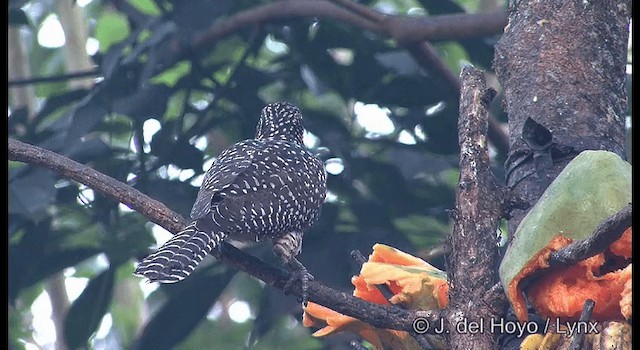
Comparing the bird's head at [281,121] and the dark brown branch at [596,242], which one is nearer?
the dark brown branch at [596,242]

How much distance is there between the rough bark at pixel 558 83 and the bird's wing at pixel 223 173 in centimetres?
107

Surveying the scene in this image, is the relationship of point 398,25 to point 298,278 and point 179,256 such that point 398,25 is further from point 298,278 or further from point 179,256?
point 179,256

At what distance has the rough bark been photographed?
301cm

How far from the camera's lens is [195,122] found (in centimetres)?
481

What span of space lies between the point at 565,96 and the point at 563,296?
985mm

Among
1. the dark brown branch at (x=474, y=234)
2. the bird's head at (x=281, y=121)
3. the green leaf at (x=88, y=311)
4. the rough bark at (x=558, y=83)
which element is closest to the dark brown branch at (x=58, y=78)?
the bird's head at (x=281, y=121)

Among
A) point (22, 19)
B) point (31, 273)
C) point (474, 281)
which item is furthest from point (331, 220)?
point (474, 281)

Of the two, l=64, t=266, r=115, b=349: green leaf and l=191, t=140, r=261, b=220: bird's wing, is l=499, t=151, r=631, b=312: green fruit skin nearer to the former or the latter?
l=191, t=140, r=261, b=220: bird's wing

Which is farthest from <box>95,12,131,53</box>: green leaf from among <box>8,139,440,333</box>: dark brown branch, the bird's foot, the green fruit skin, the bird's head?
the green fruit skin

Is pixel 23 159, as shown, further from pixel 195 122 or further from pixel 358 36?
pixel 358 36

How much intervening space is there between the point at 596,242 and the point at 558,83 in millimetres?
1180

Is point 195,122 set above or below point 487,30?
below

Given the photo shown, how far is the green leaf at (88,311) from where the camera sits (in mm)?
4711

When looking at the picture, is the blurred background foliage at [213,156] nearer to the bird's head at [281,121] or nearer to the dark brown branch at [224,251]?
the bird's head at [281,121]
